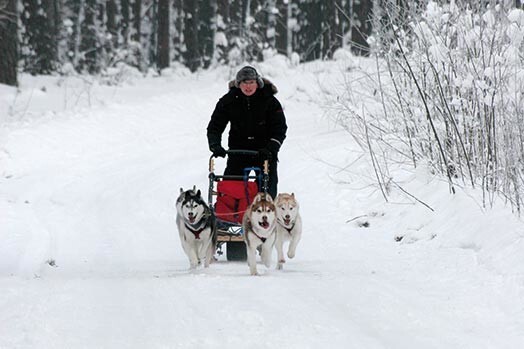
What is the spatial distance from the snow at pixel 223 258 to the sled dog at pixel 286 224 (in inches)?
6.9

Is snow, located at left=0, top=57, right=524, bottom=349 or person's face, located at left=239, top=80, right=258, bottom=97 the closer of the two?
snow, located at left=0, top=57, right=524, bottom=349

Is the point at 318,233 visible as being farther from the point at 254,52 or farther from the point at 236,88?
the point at 254,52

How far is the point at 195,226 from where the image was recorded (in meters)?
7.54

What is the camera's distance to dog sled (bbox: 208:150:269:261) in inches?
322

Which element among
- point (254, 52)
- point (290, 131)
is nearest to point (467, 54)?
point (290, 131)

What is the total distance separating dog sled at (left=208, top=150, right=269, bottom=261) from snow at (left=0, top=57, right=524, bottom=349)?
337 mm

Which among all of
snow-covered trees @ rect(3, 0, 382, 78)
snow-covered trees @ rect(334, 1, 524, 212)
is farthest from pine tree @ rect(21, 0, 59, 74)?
snow-covered trees @ rect(334, 1, 524, 212)

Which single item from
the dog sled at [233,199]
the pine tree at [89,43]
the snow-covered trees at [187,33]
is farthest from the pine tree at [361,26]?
the pine tree at [89,43]

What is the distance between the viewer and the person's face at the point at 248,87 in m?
8.30

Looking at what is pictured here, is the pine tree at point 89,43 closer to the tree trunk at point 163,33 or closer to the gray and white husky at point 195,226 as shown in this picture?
the tree trunk at point 163,33

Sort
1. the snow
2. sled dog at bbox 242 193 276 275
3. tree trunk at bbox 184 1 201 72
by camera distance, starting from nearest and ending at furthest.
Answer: the snow, sled dog at bbox 242 193 276 275, tree trunk at bbox 184 1 201 72

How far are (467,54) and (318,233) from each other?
284 centimetres

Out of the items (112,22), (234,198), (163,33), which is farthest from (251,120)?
(112,22)

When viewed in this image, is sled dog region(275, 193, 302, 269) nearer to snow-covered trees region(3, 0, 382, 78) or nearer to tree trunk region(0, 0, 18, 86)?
tree trunk region(0, 0, 18, 86)
